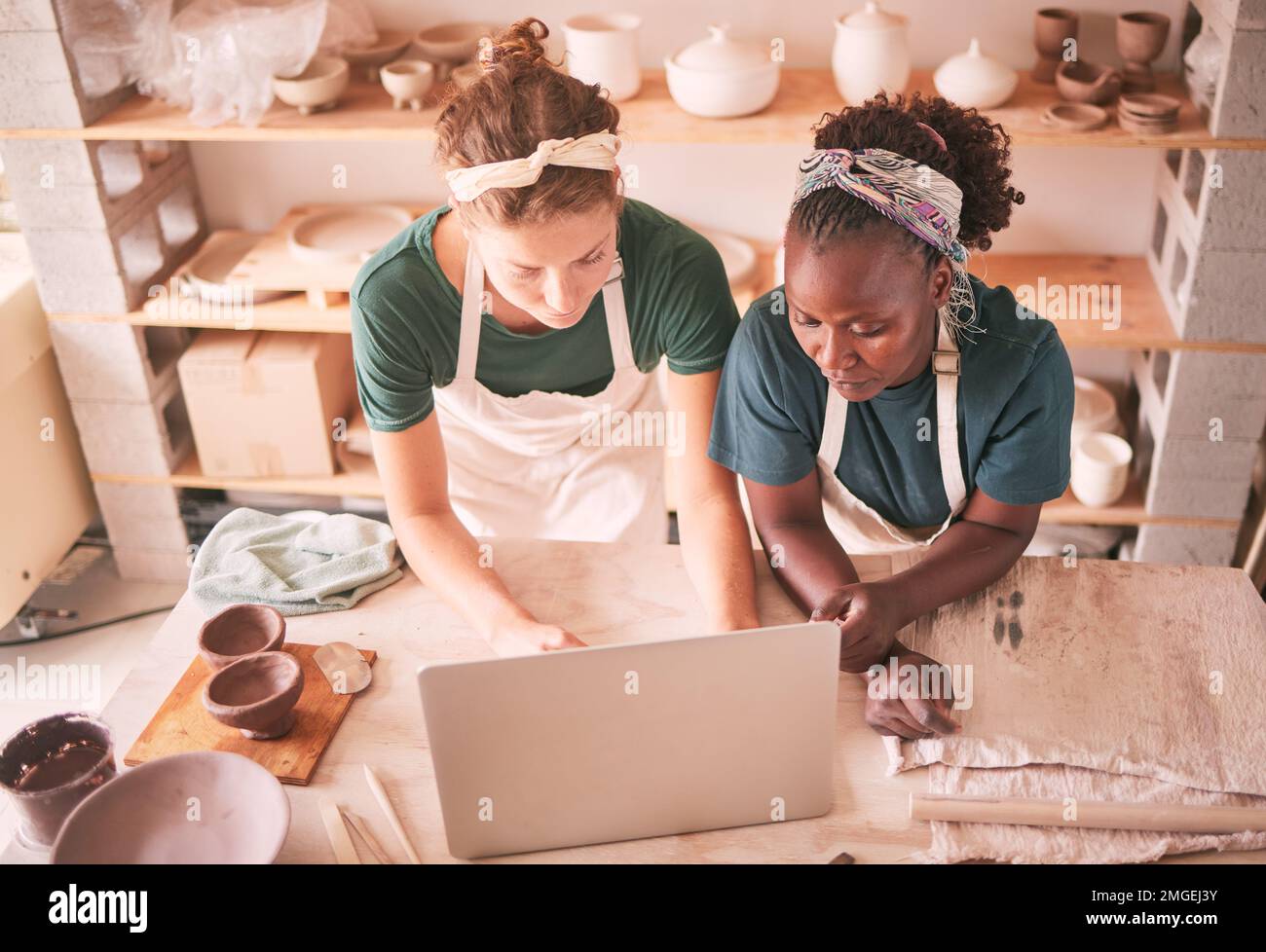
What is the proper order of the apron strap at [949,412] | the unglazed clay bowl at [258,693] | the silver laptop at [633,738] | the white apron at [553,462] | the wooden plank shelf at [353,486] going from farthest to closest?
1. the wooden plank shelf at [353,486]
2. the white apron at [553,462]
3. the apron strap at [949,412]
4. the unglazed clay bowl at [258,693]
5. the silver laptop at [633,738]

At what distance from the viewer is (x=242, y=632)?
1.45 m

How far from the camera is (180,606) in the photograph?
1.58 meters

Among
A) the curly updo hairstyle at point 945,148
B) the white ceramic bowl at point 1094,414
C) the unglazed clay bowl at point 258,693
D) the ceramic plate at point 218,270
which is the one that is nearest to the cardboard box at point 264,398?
the ceramic plate at point 218,270

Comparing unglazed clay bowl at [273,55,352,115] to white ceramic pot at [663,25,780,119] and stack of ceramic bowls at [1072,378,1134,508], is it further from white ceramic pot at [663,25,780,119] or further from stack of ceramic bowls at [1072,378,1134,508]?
stack of ceramic bowls at [1072,378,1134,508]

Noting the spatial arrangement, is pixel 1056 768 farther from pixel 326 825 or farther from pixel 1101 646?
pixel 326 825

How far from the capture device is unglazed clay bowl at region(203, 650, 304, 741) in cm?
131

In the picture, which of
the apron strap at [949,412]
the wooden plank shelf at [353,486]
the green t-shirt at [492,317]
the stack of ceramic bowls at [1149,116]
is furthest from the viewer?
the wooden plank shelf at [353,486]

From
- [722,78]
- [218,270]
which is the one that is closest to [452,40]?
[722,78]

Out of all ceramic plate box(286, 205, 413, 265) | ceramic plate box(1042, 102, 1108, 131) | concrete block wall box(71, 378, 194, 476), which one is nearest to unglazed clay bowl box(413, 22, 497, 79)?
ceramic plate box(286, 205, 413, 265)

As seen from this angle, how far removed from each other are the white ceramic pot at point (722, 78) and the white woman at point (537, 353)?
0.78m

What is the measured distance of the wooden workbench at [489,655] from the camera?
1.23 m

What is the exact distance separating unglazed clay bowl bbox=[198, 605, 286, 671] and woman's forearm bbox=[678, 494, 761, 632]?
0.53 m

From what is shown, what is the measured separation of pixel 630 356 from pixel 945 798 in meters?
0.88

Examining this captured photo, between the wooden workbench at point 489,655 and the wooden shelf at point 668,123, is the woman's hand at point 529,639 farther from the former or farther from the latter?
the wooden shelf at point 668,123
